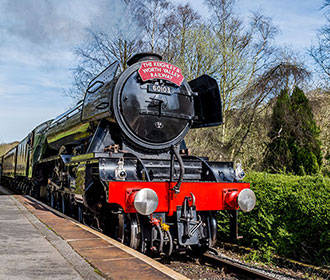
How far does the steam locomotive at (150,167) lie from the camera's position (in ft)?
13.6

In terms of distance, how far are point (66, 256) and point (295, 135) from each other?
7418 mm

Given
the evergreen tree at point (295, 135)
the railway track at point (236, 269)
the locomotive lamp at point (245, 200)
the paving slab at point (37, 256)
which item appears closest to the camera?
the paving slab at point (37, 256)

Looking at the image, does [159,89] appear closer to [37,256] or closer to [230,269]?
[230,269]

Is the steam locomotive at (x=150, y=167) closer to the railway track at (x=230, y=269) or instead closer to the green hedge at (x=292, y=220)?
the railway track at (x=230, y=269)

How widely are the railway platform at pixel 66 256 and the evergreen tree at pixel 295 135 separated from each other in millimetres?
6233

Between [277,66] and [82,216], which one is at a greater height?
[277,66]

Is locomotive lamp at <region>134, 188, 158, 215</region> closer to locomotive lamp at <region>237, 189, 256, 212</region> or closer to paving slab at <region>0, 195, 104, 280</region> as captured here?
paving slab at <region>0, 195, 104, 280</region>

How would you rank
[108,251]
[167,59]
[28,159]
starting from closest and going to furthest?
[108,251] → [28,159] → [167,59]

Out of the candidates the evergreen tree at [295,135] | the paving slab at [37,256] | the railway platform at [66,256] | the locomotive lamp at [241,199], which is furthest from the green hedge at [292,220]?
the evergreen tree at [295,135]

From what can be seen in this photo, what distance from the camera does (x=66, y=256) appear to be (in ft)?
10.2

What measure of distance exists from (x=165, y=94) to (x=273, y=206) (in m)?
2.38

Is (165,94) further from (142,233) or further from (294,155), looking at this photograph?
(294,155)

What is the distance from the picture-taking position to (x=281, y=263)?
4.95 m

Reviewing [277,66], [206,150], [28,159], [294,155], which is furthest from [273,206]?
[28,159]
